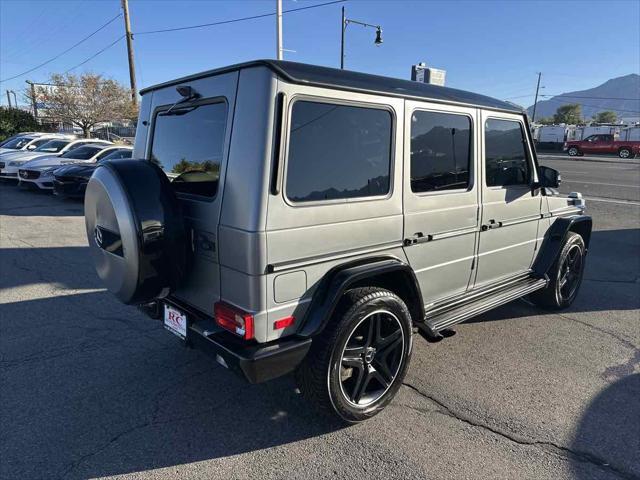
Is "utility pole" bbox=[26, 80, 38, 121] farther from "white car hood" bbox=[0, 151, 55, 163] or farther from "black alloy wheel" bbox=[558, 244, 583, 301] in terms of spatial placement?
"black alloy wheel" bbox=[558, 244, 583, 301]

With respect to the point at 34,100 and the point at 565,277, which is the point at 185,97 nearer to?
the point at 565,277

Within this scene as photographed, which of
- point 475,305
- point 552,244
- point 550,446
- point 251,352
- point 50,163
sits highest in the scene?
point 50,163

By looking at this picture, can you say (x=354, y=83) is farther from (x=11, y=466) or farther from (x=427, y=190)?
(x=11, y=466)

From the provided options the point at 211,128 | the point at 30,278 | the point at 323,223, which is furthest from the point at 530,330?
the point at 30,278

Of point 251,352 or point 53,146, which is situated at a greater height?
point 53,146

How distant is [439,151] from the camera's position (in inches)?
124

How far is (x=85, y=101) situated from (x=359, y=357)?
3807 centimetres

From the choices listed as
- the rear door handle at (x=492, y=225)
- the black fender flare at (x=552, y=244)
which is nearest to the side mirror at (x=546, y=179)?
the black fender flare at (x=552, y=244)

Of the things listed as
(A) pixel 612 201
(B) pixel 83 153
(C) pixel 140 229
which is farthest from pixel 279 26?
(C) pixel 140 229

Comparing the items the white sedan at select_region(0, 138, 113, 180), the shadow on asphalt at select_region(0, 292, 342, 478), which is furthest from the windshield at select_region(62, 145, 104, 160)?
the shadow on asphalt at select_region(0, 292, 342, 478)

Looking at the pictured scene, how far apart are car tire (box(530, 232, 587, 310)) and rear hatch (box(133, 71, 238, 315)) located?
3.62 metres

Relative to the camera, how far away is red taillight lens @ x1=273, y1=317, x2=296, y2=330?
2.36 metres

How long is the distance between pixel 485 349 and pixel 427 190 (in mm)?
1714

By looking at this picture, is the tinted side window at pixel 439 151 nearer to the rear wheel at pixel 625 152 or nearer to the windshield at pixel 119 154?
the windshield at pixel 119 154
